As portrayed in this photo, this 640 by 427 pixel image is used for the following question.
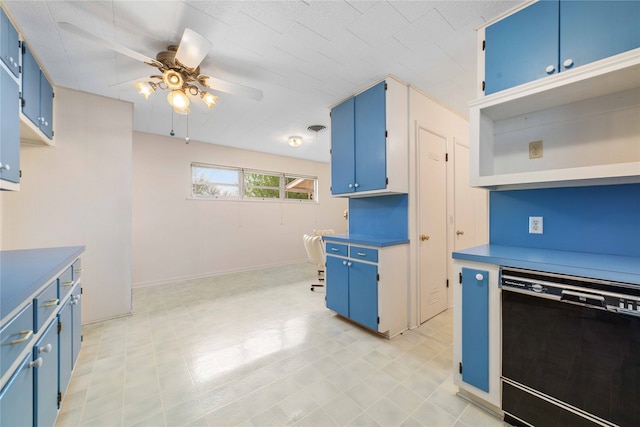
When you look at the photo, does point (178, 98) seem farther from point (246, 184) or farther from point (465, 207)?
point (465, 207)

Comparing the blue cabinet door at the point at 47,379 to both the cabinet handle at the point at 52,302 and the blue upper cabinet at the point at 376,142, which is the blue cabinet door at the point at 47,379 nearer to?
the cabinet handle at the point at 52,302

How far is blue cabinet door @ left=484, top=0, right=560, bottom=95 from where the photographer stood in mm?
1466

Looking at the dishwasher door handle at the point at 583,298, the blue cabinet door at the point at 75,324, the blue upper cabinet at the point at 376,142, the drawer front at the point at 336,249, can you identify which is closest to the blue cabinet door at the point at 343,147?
the blue upper cabinet at the point at 376,142

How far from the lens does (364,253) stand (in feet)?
8.05

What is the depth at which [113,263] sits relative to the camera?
9.55 ft

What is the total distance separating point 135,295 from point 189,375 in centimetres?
257

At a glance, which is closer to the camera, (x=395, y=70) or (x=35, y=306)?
(x=35, y=306)

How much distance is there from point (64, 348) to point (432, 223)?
3.27m

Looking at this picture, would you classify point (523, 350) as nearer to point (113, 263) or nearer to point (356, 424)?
point (356, 424)

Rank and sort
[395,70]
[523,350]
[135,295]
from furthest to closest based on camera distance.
Result: 1. [135,295]
2. [395,70]
3. [523,350]

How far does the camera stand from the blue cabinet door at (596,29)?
4.08 feet

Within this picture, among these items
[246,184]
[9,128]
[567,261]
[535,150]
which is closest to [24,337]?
[9,128]

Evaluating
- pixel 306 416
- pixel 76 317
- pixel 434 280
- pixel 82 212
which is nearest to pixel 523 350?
pixel 306 416

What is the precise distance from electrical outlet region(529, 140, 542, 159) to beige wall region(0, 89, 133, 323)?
4.06m
